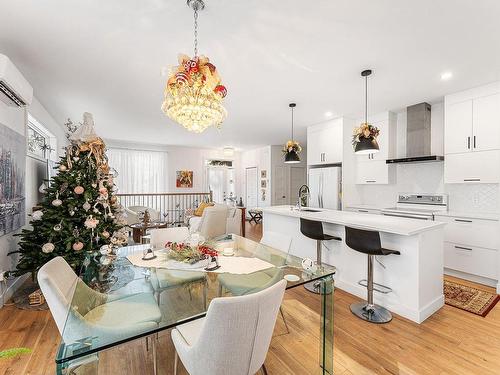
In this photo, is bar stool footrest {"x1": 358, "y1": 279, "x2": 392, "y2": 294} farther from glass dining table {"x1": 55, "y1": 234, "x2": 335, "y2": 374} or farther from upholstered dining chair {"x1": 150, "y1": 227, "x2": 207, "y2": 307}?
upholstered dining chair {"x1": 150, "y1": 227, "x2": 207, "y2": 307}

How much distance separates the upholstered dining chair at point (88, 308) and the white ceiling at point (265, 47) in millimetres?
1962

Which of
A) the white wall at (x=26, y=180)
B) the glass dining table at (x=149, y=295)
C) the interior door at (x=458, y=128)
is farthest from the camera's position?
the interior door at (x=458, y=128)

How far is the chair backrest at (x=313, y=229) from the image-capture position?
2969mm

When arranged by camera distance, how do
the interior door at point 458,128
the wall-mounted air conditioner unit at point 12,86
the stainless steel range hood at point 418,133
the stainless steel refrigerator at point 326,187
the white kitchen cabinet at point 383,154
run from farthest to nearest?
the stainless steel refrigerator at point 326,187, the white kitchen cabinet at point 383,154, the stainless steel range hood at point 418,133, the interior door at point 458,128, the wall-mounted air conditioner unit at point 12,86

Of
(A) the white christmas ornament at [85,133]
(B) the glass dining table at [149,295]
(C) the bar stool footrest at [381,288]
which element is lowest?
(C) the bar stool footrest at [381,288]

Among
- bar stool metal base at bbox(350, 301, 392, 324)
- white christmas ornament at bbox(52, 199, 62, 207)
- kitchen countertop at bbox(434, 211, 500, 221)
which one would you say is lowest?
bar stool metal base at bbox(350, 301, 392, 324)

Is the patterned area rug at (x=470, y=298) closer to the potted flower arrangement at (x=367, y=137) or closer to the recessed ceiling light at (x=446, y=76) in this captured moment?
the potted flower arrangement at (x=367, y=137)

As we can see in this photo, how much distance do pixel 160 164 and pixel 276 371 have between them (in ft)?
24.6

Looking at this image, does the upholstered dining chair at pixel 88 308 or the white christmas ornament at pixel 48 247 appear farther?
the white christmas ornament at pixel 48 247

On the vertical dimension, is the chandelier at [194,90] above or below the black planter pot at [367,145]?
above

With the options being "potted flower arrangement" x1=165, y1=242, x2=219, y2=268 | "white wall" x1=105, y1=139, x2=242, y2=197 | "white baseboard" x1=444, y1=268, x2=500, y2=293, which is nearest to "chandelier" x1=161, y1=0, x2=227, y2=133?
"potted flower arrangement" x1=165, y1=242, x2=219, y2=268

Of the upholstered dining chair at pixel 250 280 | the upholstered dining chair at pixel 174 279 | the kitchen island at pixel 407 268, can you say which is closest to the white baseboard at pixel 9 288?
the upholstered dining chair at pixel 174 279

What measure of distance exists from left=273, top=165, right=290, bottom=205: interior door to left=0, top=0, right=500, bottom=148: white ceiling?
432 centimetres

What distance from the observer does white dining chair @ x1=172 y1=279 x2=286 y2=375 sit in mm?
1059
